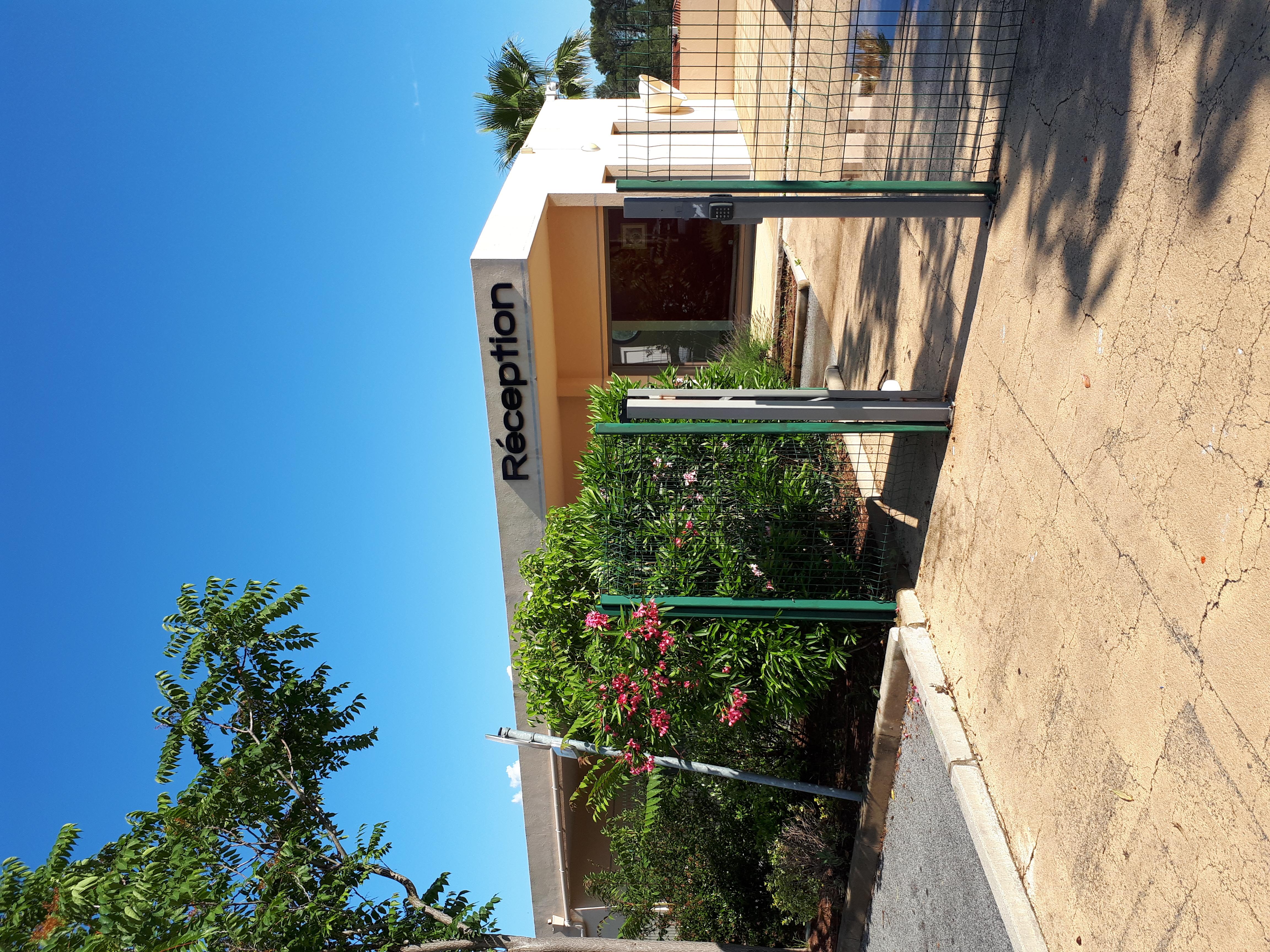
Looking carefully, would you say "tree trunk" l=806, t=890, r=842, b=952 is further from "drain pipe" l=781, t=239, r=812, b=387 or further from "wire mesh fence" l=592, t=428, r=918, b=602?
"drain pipe" l=781, t=239, r=812, b=387

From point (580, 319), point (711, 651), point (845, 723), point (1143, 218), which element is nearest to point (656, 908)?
point (845, 723)

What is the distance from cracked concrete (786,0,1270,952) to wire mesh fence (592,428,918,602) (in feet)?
3.89

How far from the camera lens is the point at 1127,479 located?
9.37ft

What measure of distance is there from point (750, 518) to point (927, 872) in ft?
7.62

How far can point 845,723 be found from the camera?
6957 millimetres

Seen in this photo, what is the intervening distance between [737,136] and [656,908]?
31.6 ft

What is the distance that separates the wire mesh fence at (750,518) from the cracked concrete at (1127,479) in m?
1.19

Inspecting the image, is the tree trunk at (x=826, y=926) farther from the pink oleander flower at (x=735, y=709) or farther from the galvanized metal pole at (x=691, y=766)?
the pink oleander flower at (x=735, y=709)

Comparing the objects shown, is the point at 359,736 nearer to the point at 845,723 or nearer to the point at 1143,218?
the point at 845,723

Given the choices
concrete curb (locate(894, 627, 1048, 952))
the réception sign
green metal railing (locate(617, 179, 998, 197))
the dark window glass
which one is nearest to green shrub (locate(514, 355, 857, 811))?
Result: concrete curb (locate(894, 627, 1048, 952))

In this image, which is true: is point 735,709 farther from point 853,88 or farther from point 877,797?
point 853,88

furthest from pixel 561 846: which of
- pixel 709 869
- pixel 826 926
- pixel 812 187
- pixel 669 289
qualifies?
pixel 812 187

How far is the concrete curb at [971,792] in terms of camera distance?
351cm

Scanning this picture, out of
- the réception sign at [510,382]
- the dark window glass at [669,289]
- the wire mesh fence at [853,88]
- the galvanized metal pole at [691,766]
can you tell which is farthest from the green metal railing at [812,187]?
the dark window glass at [669,289]
